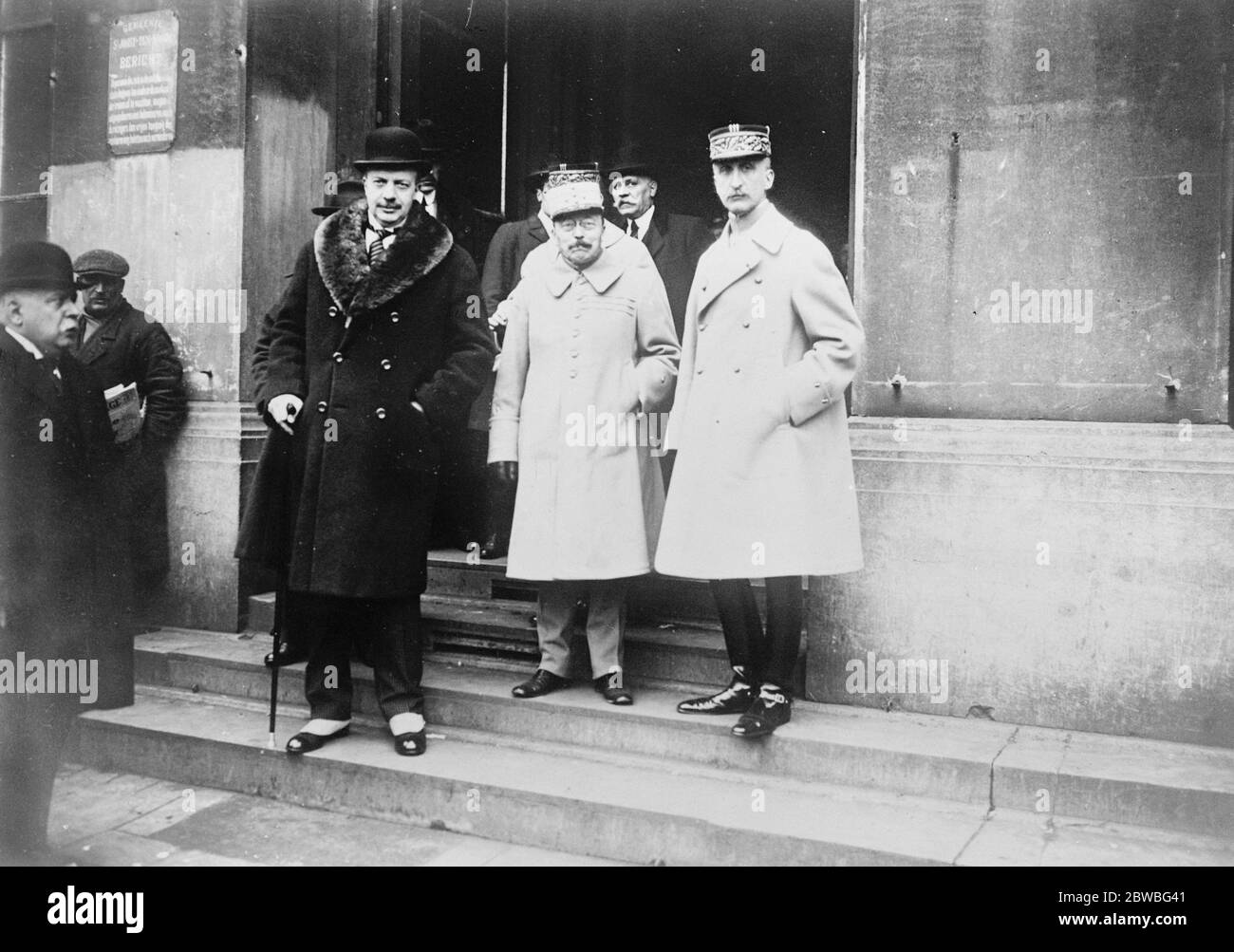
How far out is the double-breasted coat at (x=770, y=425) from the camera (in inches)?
168

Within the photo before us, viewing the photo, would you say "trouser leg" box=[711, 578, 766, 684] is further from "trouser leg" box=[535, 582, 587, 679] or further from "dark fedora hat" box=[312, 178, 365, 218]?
"dark fedora hat" box=[312, 178, 365, 218]

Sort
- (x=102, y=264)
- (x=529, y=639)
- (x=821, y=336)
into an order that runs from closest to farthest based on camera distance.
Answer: (x=821, y=336)
(x=529, y=639)
(x=102, y=264)

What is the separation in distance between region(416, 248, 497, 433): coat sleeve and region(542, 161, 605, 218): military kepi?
462 mm

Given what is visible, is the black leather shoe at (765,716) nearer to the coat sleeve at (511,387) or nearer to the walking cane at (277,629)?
the coat sleeve at (511,387)

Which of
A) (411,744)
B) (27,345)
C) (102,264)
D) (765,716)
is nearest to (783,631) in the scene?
(765,716)

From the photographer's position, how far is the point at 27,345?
12.3 feet

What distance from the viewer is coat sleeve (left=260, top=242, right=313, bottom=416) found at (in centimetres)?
471

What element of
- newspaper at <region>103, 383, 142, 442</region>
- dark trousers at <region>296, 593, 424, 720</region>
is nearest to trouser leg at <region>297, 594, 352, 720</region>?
dark trousers at <region>296, 593, 424, 720</region>

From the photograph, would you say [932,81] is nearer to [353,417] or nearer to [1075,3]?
[1075,3]

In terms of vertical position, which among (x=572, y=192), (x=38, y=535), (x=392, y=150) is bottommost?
(x=38, y=535)

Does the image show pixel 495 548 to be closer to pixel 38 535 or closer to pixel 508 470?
pixel 508 470

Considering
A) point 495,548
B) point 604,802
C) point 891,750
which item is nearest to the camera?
point 604,802

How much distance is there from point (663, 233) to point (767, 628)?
8.31 ft
